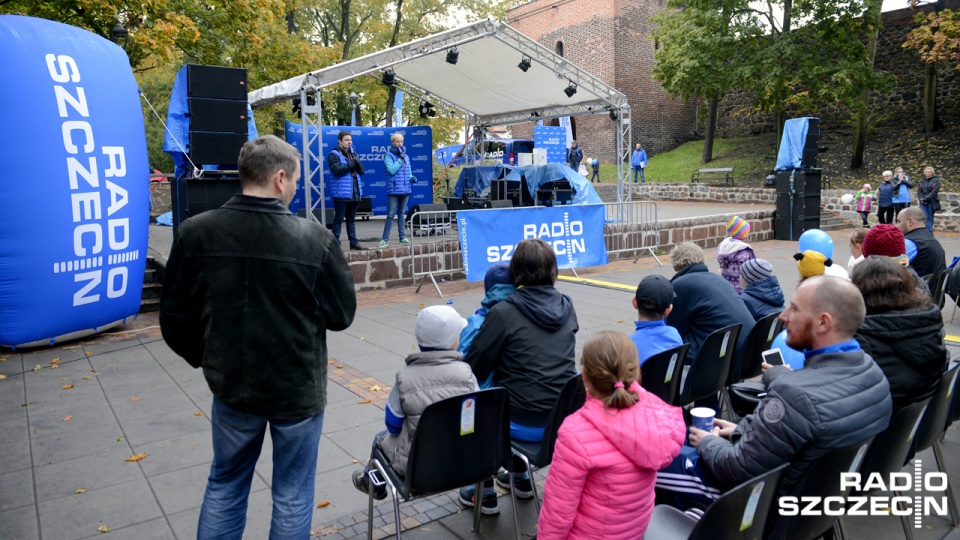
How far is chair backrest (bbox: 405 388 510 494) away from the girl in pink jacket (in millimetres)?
573

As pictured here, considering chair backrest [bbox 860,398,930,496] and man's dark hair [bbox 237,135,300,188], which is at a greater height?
man's dark hair [bbox 237,135,300,188]

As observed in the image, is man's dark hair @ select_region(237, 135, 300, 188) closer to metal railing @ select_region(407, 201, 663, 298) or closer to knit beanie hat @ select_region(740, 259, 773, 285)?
knit beanie hat @ select_region(740, 259, 773, 285)

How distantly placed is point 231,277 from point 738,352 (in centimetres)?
331

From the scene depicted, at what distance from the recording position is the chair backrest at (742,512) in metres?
1.91

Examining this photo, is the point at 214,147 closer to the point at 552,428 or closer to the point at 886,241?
the point at 552,428

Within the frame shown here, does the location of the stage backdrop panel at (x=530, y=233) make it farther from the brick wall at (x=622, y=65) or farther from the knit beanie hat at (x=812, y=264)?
the brick wall at (x=622, y=65)

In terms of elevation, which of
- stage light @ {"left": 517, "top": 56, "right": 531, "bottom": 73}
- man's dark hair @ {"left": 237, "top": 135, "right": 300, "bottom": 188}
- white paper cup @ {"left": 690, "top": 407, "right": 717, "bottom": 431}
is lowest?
white paper cup @ {"left": 690, "top": 407, "right": 717, "bottom": 431}

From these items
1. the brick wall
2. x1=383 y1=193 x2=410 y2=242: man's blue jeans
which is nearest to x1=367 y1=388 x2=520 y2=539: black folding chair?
x1=383 y1=193 x2=410 y2=242: man's blue jeans

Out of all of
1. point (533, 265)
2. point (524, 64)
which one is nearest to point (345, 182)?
point (524, 64)

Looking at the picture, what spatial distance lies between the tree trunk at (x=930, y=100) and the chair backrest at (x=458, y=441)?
2408 cm

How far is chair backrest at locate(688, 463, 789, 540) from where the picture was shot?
75.0 inches

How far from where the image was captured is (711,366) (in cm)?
397

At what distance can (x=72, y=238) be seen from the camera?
6.77 meters

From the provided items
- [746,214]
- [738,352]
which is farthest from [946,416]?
[746,214]
